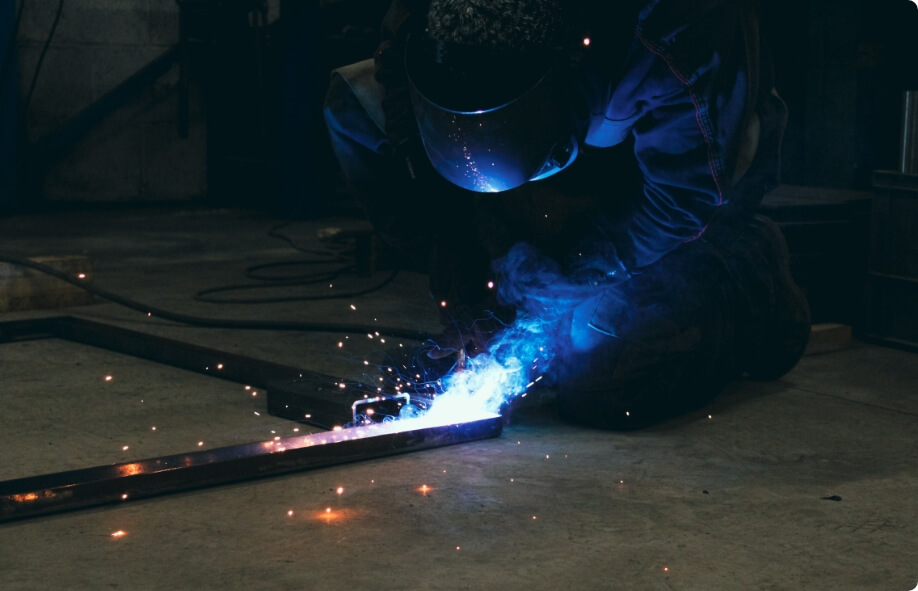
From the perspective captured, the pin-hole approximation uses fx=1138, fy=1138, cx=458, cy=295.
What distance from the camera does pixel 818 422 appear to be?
3070 millimetres

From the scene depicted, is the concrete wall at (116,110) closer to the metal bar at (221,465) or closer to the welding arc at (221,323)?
the welding arc at (221,323)

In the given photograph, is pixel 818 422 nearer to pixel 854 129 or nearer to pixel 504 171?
pixel 504 171

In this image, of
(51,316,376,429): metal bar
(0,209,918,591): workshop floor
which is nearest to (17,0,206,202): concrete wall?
(51,316,376,429): metal bar

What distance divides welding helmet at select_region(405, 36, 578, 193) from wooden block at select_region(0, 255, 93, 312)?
2.41 meters

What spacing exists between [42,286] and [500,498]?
285 cm

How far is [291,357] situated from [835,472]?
6.15 feet

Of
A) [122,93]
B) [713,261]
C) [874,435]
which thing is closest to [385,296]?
[713,261]

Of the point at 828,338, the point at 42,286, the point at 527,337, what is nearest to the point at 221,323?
the point at 42,286

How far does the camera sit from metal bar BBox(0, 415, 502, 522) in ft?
7.42

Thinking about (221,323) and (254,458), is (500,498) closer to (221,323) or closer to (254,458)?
(254,458)

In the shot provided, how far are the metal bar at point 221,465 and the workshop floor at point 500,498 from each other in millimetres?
31

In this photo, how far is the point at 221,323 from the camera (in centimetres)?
423

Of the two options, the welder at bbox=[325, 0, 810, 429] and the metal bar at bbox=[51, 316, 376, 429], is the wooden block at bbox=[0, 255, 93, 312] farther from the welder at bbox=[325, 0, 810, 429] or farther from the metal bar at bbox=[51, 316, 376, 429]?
the welder at bbox=[325, 0, 810, 429]

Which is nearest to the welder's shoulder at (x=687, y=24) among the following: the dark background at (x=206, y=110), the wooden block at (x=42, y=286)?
the wooden block at (x=42, y=286)
